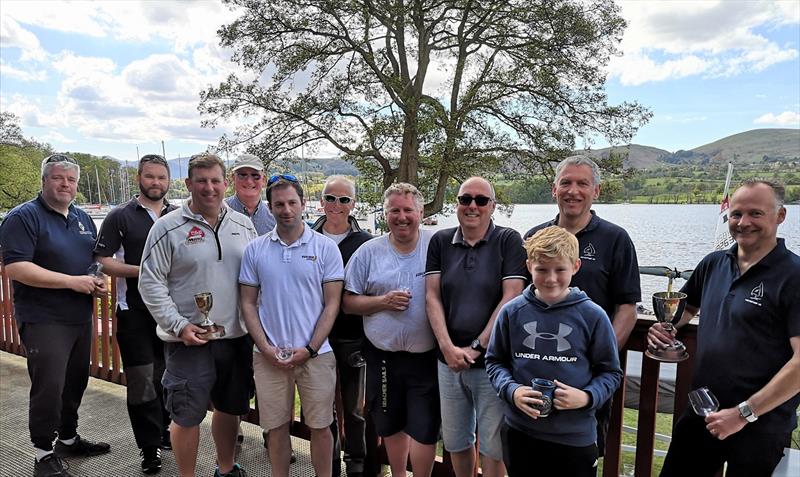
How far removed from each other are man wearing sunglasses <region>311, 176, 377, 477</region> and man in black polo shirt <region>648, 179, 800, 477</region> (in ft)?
4.85

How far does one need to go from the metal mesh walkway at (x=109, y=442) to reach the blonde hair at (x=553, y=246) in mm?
1946

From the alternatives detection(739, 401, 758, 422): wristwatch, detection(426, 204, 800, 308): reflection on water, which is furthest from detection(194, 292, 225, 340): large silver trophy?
detection(426, 204, 800, 308): reflection on water

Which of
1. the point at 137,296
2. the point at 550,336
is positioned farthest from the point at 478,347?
the point at 137,296

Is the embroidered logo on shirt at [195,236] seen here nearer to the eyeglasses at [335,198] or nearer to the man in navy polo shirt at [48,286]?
the eyeglasses at [335,198]

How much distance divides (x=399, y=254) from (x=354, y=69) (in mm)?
10774

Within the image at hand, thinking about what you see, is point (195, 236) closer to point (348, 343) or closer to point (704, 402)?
point (348, 343)

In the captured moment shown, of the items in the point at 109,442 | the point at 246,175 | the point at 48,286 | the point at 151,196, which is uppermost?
the point at 246,175

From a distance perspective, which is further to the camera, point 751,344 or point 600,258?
point 600,258

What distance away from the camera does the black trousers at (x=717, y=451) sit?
68.7 inches

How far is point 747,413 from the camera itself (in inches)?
67.2

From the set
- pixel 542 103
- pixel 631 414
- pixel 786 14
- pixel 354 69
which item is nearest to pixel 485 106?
pixel 542 103

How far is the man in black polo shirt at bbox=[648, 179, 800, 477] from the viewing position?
1699 mm

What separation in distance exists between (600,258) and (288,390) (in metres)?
1.63

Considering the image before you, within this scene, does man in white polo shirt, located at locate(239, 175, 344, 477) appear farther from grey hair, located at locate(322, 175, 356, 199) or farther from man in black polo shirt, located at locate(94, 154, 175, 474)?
man in black polo shirt, located at locate(94, 154, 175, 474)
